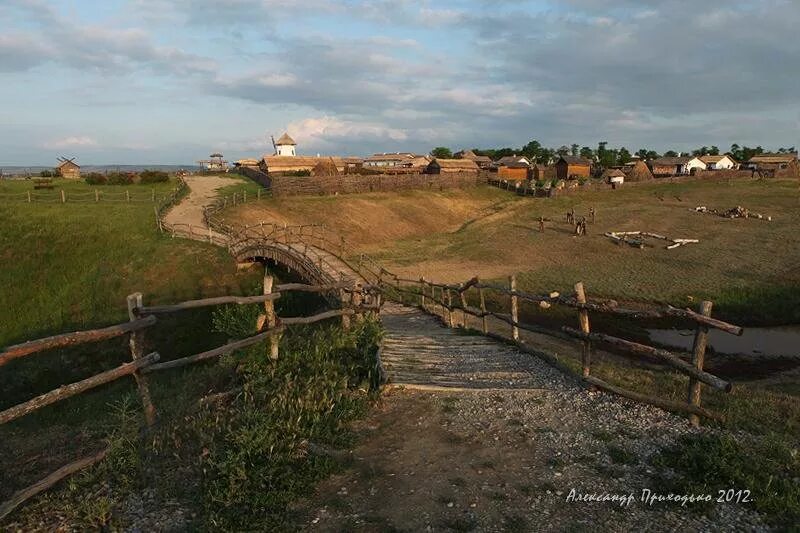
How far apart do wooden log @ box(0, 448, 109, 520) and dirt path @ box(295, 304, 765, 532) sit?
2590 mm

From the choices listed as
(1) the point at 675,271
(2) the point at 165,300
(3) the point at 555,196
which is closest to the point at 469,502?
(2) the point at 165,300

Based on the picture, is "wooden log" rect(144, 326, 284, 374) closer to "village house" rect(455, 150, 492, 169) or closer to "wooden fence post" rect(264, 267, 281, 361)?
"wooden fence post" rect(264, 267, 281, 361)

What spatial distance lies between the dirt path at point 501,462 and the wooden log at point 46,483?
2.59m

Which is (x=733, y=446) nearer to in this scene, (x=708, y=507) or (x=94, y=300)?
(x=708, y=507)

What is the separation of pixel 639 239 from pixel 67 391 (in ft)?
115

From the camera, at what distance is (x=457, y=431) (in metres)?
6.99

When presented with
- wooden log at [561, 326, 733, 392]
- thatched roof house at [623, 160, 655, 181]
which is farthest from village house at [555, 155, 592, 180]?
wooden log at [561, 326, 733, 392]

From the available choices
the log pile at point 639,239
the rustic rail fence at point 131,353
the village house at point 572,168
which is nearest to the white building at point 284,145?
the village house at point 572,168

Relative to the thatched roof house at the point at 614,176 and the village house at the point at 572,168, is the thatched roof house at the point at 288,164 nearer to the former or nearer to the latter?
the village house at the point at 572,168

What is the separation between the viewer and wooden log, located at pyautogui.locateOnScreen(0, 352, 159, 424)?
17.3 ft

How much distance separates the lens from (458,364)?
34.6ft

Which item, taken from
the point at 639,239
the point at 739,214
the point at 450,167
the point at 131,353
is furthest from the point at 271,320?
the point at 450,167

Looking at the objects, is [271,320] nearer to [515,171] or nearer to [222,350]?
[222,350]

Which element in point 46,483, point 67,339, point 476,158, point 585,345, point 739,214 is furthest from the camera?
point 476,158
